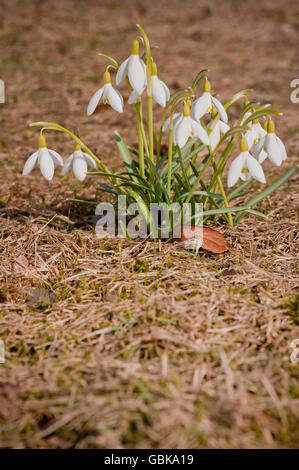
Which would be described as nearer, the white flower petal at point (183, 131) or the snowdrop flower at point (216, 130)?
the white flower petal at point (183, 131)

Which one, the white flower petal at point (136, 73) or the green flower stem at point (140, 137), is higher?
the white flower petal at point (136, 73)

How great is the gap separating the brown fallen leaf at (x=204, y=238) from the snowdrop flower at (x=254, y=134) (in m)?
0.36

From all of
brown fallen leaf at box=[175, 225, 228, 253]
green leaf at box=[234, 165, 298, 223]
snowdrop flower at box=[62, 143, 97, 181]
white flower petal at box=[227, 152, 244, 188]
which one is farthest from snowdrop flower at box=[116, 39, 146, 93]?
green leaf at box=[234, 165, 298, 223]

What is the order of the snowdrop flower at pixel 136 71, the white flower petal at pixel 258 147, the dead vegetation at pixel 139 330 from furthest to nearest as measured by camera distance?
the white flower petal at pixel 258 147
the snowdrop flower at pixel 136 71
the dead vegetation at pixel 139 330

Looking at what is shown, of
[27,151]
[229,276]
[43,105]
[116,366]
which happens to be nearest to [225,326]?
[229,276]

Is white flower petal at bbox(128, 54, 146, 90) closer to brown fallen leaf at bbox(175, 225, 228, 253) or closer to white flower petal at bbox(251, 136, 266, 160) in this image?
white flower petal at bbox(251, 136, 266, 160)

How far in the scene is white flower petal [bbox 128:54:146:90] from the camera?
4.76 feet

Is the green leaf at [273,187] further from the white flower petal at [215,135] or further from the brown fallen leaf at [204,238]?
the white flower petal at [215,135]

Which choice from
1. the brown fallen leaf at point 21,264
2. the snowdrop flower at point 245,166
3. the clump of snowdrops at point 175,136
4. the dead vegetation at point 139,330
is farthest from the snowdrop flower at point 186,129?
the brown fallen leaf at point 21,264

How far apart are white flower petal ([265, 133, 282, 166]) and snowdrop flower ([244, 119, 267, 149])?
110 millimetres

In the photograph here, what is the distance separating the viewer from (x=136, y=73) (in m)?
1.45

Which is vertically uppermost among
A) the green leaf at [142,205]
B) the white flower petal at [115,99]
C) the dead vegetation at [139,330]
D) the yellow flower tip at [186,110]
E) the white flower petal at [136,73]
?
the white flower petal at [136,73]

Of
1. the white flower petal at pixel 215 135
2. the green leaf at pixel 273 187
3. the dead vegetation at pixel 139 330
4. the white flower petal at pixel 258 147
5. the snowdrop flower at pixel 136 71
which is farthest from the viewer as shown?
the green leaf at pixel 273 187

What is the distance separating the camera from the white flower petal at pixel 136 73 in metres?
1.45
